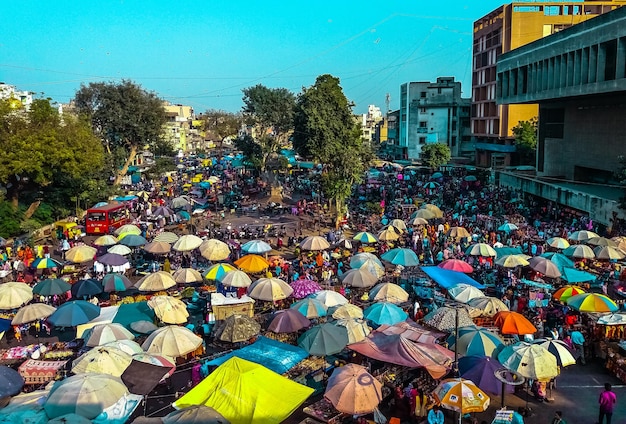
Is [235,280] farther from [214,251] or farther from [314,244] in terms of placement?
[314,244]

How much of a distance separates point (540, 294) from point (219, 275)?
9.30 m

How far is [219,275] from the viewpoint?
17.4 metres

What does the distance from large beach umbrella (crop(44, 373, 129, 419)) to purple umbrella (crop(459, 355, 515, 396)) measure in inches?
233

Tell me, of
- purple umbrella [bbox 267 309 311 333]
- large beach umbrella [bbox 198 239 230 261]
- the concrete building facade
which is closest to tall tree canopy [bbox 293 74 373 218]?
large beach umbrella [bbox 198 239 230 261]

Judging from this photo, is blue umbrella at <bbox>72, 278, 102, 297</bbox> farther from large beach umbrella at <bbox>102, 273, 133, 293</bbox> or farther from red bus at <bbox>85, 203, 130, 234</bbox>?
red bus at <bbox>85, 203, 130, 234</bbox>

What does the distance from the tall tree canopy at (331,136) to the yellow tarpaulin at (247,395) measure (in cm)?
2197

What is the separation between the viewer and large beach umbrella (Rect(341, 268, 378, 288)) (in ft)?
54.6

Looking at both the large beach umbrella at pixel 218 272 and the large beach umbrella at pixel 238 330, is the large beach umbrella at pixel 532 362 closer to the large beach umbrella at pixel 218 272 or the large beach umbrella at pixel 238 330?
the large beach umbrella at pixel 238 330

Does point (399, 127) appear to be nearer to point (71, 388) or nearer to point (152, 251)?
point (152, 251)

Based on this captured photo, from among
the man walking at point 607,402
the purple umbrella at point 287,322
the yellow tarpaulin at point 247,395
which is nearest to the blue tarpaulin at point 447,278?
the purple umbrella at point 287,322

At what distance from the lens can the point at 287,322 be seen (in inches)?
501

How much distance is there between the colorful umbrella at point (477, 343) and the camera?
11.2 meters

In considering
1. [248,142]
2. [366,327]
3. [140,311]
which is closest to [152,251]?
[140,311]

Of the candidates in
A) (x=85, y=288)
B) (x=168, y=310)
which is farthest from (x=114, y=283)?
(x=168, y=310)
